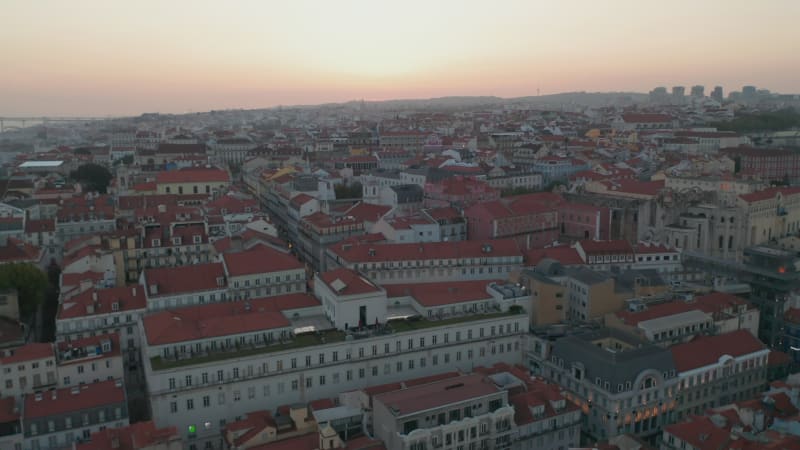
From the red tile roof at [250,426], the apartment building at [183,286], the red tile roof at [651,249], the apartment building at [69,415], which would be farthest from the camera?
the red tile roof at [651,249]

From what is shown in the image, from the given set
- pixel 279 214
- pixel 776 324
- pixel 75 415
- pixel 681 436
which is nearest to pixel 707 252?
pixel 776 324

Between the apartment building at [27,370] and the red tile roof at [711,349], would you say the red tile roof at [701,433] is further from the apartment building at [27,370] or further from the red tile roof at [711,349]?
the apartment building at [27,370]

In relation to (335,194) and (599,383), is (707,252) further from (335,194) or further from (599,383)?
(335,194)

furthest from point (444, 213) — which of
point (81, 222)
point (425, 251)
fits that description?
point (81, 222)

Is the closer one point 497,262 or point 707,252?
point 497,262

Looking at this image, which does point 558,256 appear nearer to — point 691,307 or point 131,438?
point 691,307

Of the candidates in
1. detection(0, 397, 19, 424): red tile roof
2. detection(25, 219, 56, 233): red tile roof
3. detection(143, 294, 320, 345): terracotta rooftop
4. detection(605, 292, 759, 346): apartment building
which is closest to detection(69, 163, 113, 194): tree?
detection(25, 219, 56, 233): red tile roof

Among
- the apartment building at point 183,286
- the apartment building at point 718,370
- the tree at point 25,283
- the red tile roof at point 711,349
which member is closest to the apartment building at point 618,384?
the apartment building at point 718,370
